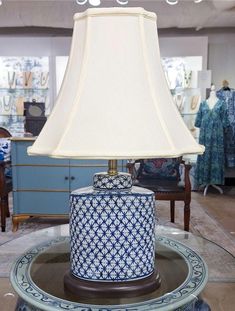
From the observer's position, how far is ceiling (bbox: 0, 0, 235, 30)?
4.84 meters

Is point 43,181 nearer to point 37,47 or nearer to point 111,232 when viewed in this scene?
point 111,232

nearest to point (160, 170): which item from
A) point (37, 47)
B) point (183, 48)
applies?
point (183, 48)

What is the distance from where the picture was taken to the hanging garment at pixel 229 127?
522 cm

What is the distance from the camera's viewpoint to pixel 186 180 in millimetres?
3545

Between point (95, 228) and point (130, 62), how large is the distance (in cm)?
42

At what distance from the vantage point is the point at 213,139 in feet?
17.0

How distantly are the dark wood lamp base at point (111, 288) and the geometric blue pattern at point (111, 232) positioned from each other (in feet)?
0.04

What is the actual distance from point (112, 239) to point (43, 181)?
2.74 meters

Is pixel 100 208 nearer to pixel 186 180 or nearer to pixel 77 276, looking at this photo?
pixel 77 276

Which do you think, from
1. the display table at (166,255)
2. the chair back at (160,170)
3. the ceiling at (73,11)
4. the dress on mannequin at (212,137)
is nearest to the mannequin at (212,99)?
the dress on mannequin at (212,137)

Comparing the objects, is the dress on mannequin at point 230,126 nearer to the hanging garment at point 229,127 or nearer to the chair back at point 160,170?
the hanging garment at point 229,127

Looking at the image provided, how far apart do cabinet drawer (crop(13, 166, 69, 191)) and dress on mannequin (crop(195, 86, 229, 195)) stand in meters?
Answer: 2.39

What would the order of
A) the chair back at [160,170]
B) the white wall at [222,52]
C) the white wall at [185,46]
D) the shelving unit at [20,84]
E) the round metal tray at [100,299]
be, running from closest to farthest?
the round metal tray at [100,299]
the chair back at [160,170]
the white wall at [185,46]
the shelving unit at [20,84]
the white wall at [222,52]

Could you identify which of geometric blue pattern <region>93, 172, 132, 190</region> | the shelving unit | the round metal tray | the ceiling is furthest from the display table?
the shelving unit
